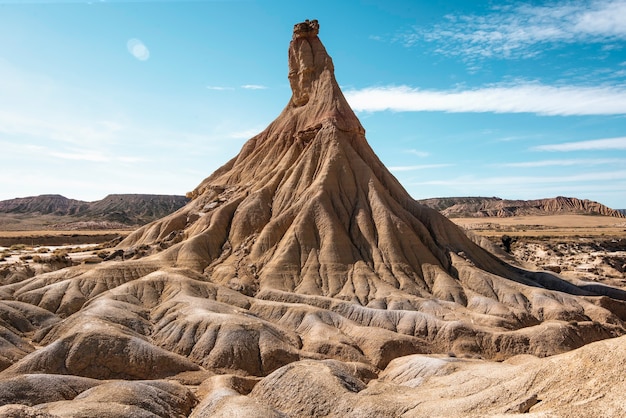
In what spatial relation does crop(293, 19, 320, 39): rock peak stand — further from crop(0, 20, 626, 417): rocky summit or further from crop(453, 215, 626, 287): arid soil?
crop(453, 215, 626, 287): arid soil

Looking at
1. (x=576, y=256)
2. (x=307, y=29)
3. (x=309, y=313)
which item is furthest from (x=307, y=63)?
(x=576, y=256)

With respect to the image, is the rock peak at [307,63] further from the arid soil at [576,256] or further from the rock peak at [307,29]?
the arid soil at [576,256]

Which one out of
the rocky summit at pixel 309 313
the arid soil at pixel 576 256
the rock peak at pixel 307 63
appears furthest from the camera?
the rock peak at pixel 307 63

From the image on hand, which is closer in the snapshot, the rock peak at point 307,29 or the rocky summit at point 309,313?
the rocky summit at point 309,313

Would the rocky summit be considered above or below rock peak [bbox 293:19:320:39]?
below

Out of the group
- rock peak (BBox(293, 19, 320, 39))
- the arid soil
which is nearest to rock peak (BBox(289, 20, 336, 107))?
rock peak (BBox(293, 19, 320, 39))

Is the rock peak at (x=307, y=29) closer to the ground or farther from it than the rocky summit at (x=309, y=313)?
farther from it

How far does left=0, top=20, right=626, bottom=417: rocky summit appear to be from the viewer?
93.7 ft

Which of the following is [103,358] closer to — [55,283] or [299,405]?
[299,405]

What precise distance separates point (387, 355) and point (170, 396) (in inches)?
753

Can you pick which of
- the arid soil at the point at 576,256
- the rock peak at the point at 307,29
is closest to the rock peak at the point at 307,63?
the rock peak at the point at 307,29

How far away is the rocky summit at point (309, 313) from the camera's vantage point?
2856 cm

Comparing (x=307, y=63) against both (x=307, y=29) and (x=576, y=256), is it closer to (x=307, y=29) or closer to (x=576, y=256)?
(x=307, y=29)

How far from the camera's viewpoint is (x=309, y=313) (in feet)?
164
